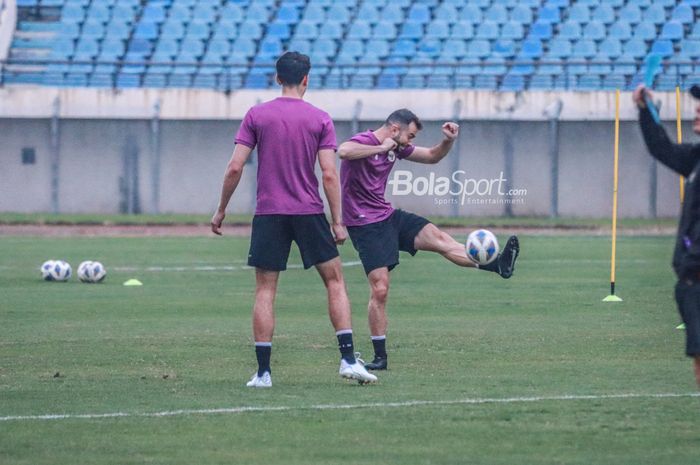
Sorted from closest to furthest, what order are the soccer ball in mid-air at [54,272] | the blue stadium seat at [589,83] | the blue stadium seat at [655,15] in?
the soccer ball in mid-air at [54,272] < the blue stadium seat at [589,83] < the blue stadium seat at [655,15]

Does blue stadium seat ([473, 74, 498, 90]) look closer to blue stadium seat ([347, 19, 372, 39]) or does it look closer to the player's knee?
blue stadium seat ([347, 19, 372, 39])

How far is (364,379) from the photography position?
10.2 metres

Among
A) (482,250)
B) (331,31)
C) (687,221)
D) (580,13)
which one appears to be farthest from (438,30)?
(687,221)

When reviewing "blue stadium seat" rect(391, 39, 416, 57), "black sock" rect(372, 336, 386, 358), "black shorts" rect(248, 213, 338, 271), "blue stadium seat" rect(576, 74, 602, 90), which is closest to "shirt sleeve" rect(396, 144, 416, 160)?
"black sock" rect(372, 336, 386, 358)

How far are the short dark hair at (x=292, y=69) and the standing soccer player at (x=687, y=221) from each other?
10.5ft

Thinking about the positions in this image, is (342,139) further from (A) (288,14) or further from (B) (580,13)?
(B) (580,13)

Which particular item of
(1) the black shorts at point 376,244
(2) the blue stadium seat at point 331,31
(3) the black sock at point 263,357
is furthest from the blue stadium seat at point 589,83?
(3) the black sock at point 263,357

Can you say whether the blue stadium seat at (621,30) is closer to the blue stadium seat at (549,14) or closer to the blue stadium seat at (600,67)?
the blue stadium seat at (600,67)

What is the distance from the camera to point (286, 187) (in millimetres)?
10211

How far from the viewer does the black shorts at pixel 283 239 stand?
33.5ft

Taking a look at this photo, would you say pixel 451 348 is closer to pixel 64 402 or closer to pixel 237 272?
pixel 64 402

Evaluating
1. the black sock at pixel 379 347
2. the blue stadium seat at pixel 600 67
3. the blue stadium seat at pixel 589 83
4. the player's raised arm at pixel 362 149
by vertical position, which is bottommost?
the black sock at pixel 379 347

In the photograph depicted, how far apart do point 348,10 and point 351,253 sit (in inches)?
613

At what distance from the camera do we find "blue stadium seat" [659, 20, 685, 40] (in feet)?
130
